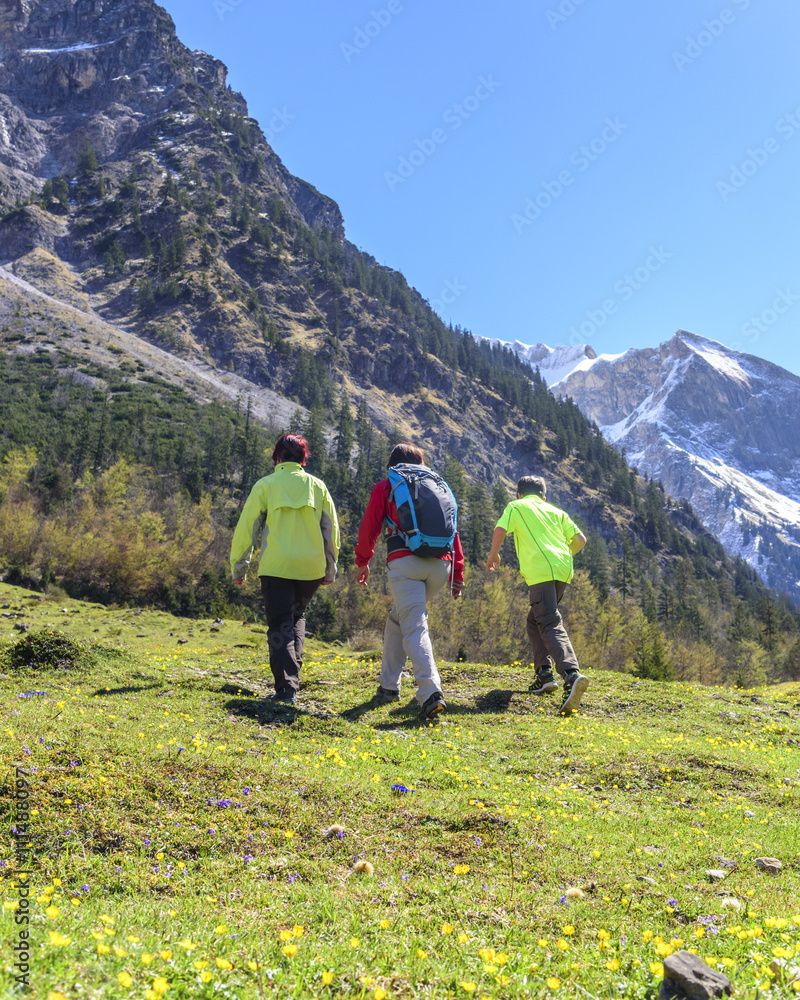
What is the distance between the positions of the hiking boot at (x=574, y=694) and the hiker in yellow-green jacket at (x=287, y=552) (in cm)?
343

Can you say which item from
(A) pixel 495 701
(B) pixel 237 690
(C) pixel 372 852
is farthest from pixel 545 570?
(C) pixel 372 852

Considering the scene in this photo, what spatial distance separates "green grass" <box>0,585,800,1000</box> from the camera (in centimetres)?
229

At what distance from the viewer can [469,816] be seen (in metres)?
4.05

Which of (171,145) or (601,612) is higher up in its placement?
(171,145)

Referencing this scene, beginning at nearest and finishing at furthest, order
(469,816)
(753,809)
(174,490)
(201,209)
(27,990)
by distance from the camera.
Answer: (27,990), (469,816), (753,809), (174,490), (201,209)

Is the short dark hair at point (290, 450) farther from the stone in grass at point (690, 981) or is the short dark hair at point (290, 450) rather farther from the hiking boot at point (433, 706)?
the stone in grass at point (690, 981)

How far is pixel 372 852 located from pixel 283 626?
3853 mm

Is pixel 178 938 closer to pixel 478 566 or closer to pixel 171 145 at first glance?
pixel 478 566

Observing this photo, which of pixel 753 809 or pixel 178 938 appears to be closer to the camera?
pixel 178 938

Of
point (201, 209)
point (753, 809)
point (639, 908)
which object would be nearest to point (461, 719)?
point (753, 809)

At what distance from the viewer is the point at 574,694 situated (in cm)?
785

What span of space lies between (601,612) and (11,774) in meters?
65.2

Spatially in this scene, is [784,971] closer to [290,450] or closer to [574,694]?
[574,694]

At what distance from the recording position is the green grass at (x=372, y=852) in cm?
229
